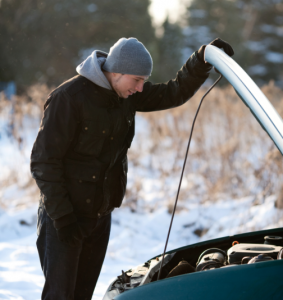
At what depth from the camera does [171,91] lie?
234 centimetres

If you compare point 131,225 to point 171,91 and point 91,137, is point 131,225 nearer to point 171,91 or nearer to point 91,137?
point 171,91

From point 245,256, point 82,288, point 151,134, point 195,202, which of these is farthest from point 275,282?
point 151,134

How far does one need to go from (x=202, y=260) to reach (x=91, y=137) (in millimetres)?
808

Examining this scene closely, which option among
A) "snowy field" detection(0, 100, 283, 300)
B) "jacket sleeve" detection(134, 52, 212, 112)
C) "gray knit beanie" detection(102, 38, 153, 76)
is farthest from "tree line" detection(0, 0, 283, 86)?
"gray knit beanie" detection(102, 38, 153, 76)

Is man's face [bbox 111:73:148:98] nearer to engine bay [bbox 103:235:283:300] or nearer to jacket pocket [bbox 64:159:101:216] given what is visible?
jacket pocket [bbox 64:159:101:216]

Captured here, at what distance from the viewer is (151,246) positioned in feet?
14.9

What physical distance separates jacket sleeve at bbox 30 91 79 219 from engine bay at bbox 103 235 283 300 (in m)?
0.49

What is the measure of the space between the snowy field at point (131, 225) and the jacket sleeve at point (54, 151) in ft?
4.84

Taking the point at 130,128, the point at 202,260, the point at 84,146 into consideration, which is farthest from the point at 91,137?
the point at 202,260

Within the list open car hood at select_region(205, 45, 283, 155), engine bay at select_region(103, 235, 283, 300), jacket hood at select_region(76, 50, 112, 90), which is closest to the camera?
open car hood at select_region(205, 45, 283, 155)

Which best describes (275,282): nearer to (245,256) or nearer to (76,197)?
(245,256)

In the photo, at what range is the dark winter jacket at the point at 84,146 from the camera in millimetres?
1907

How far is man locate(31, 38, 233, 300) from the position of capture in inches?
75.4

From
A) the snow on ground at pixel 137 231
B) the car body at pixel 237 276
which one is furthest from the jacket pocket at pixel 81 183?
the snow on ground at pixel 137 231
